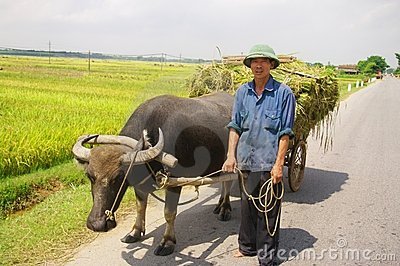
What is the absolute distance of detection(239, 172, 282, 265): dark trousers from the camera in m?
4.03

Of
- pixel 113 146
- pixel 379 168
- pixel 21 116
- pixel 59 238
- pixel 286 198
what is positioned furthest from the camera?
pixel 21 116

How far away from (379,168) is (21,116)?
7866 mm

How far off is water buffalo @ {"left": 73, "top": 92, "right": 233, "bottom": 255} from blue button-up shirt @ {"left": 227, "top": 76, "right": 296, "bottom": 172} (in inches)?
24.0

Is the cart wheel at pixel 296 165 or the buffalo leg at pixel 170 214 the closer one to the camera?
the buffalo leg at pixel 170 214

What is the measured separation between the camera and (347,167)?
8117 millimetres

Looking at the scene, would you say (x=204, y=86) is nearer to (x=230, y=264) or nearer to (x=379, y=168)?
(x=230, y=264)

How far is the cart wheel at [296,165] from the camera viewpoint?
6.08 m

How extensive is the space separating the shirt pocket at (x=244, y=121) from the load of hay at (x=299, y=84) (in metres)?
1.93

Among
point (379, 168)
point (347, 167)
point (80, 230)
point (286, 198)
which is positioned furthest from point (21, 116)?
point (379, 168)

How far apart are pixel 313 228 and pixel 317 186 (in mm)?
1866

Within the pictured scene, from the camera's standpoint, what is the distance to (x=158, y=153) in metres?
3.53

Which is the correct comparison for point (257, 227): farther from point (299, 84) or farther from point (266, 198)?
point (299, 84)

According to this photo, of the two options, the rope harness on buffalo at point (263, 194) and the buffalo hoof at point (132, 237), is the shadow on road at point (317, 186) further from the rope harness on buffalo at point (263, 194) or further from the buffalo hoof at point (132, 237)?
the buffalo hoof at point (132, 237)

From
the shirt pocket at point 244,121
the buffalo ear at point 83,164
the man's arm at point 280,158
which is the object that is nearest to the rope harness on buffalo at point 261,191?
the man's arm at point 280,158
